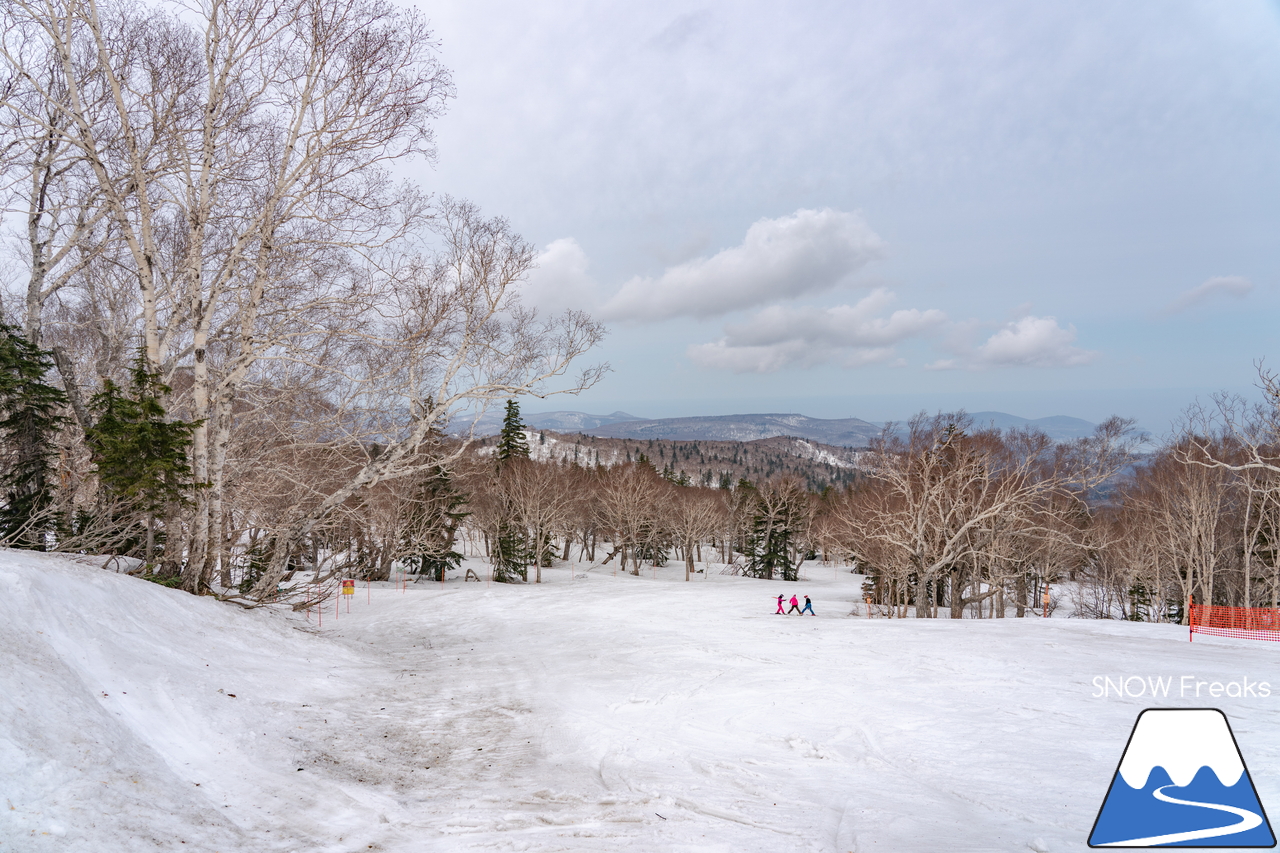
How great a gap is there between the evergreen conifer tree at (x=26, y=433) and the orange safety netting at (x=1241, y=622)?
28.9m

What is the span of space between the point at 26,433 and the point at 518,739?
471 inches

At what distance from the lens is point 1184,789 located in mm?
4441

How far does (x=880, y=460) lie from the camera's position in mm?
25906

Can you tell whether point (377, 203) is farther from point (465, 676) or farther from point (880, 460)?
point (880, 460)

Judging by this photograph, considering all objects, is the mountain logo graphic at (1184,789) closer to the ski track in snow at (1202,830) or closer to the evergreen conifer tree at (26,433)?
the ski track in snow at (1202,830)

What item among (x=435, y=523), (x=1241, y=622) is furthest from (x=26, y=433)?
(x=1241, y=622)

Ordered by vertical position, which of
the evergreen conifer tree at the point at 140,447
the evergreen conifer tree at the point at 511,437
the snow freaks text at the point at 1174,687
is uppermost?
the evergreen conifer tree at the point at 511,437

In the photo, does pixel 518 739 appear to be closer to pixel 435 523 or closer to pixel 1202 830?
pixel 1202 830

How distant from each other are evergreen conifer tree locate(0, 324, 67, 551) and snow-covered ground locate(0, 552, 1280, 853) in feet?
16.5

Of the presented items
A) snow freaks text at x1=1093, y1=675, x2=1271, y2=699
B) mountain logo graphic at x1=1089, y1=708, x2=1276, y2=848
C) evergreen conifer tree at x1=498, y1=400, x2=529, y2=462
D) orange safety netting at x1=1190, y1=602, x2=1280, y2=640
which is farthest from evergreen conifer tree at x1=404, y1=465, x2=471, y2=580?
orange safety netting at x1=1190, y1=602, x2=1280, y2=640

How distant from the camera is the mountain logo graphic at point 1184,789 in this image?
172 inches

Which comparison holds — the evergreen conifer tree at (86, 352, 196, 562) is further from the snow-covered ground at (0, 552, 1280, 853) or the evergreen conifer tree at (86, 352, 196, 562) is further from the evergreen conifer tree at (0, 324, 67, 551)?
the evergreen conifer tree at (0, 324, 67, 551)

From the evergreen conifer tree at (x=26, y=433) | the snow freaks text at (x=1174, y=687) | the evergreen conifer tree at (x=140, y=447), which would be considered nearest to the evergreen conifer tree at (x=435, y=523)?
the evergreen conifer tree at (x=26, y=433)

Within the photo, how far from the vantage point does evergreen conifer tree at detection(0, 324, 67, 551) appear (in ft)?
35.1
